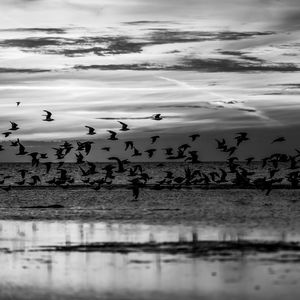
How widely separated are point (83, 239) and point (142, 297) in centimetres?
1217

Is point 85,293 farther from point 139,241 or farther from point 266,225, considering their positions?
point 266,225

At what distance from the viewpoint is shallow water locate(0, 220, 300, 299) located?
20.3m

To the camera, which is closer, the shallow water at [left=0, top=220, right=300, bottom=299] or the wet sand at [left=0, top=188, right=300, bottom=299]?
the shallow water at [left=0, top=220, right=300, bottom=299]

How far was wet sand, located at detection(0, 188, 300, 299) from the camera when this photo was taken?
20.6m

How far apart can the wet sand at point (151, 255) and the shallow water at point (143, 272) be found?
0.02m

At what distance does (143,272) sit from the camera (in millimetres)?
23094

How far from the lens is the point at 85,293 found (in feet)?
66.4

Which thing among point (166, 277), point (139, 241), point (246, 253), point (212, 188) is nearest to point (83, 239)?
point (139, 241)

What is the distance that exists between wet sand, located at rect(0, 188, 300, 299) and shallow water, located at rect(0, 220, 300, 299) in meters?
0.02

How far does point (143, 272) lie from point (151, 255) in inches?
131

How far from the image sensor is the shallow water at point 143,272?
798 inches

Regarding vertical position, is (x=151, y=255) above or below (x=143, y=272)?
below

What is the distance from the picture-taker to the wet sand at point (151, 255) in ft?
67.7

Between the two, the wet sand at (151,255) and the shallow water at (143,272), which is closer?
the shallow water at (143,272)
